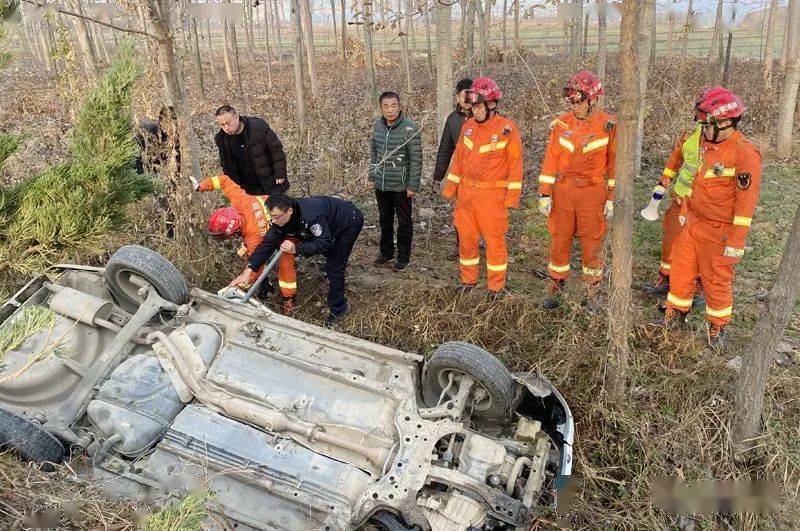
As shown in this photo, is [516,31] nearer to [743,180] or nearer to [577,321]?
[743,180]

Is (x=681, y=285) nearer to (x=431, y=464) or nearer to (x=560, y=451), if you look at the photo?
(x=560, y=451)

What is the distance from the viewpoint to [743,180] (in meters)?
4.22

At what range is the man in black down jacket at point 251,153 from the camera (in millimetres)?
5594

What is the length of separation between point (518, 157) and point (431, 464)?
2891 millimetres

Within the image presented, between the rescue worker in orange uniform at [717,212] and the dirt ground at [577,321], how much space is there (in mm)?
336

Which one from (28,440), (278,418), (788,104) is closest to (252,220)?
(278,418)

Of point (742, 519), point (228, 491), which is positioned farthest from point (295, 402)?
point (742, 519)

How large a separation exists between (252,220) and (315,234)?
701mm

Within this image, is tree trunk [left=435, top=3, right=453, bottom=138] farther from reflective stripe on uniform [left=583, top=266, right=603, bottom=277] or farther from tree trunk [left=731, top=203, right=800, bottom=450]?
tree trunk [left=731, top=203, right=800, bottom=450]

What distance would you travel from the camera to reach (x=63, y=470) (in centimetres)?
289

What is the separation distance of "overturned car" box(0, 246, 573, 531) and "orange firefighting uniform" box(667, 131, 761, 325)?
198 centimetres

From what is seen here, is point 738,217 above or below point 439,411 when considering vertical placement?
above

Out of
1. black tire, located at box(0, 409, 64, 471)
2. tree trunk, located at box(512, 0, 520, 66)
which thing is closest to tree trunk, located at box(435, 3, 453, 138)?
tree trunk, located at box(512, 0, 520, 66)

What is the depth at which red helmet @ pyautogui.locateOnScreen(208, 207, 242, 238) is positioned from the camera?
5.04m
